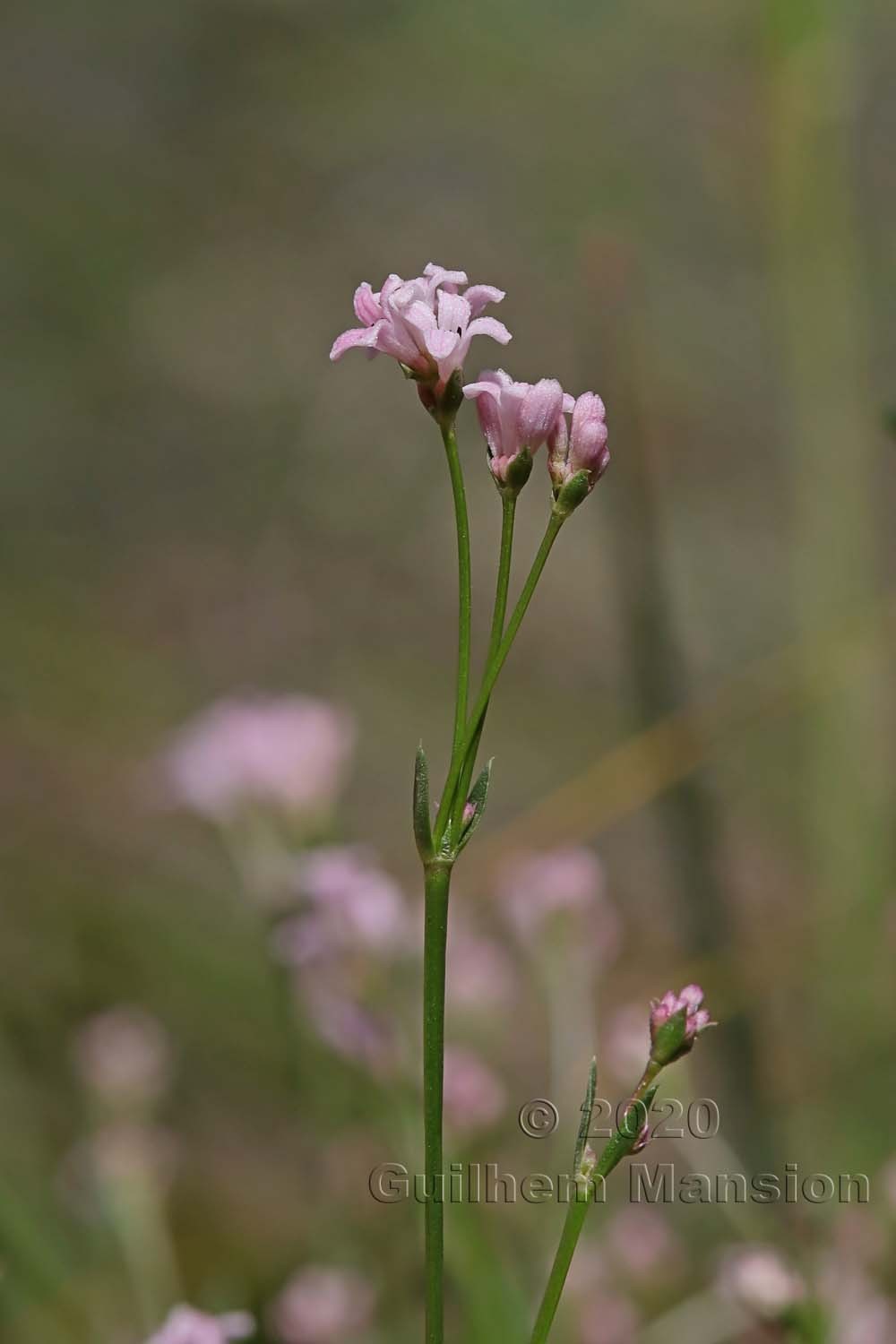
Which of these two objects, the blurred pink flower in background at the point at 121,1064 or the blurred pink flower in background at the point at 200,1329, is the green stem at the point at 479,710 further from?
the blurred pink flower in background at the point at 121,1064

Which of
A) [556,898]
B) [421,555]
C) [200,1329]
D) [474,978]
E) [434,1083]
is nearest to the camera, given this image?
[434,1083]

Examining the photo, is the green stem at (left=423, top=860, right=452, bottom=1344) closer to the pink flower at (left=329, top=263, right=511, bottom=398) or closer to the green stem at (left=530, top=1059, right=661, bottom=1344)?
the green stem at (left=530, top=1059, right=661, bottom=1344)

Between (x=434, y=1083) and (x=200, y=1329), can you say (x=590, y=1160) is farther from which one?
(x=200, y=1329)

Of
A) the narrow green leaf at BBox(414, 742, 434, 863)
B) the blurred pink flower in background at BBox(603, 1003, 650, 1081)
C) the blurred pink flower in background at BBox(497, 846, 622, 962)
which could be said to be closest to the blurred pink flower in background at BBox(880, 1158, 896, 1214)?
the blurred pink flower in background at BBox(603, 1003, 650, 1081)

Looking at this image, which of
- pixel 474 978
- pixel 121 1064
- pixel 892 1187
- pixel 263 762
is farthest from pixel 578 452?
pixel 121 1064

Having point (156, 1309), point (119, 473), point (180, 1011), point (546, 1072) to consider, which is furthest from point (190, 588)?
point (156, 1309)

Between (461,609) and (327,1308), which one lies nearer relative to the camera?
(461,609)

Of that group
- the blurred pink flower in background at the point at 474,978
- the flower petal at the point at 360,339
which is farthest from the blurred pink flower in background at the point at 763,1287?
the flower petal at the point at 360,339
